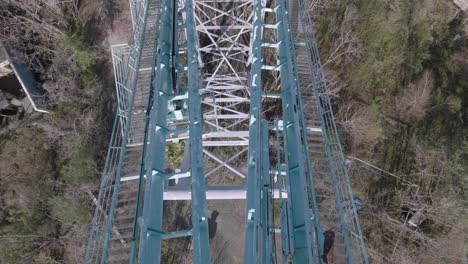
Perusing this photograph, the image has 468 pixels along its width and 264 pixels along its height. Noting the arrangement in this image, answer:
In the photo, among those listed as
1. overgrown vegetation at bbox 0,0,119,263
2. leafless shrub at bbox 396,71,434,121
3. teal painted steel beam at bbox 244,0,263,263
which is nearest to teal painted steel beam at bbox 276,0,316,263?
teal painted steel beam at bbox 244,0,263,263

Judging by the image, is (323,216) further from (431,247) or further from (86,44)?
(86,44)

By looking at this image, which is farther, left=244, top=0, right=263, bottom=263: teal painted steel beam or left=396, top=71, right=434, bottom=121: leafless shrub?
left=396, top=71, right=434, bottom=121: leafless shrub

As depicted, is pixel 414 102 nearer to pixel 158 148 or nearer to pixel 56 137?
pixel 158 148

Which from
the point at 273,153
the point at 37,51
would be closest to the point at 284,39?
the point at 273,153

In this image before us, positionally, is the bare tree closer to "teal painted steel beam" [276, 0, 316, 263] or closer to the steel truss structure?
the steel truss structure

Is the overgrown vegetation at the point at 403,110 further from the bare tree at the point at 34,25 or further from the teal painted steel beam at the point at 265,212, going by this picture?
the bare tree at the point at 34,25

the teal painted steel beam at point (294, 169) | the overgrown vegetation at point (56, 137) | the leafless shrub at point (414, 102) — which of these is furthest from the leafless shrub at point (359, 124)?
the overgrown vegetation at point (56, 137)
